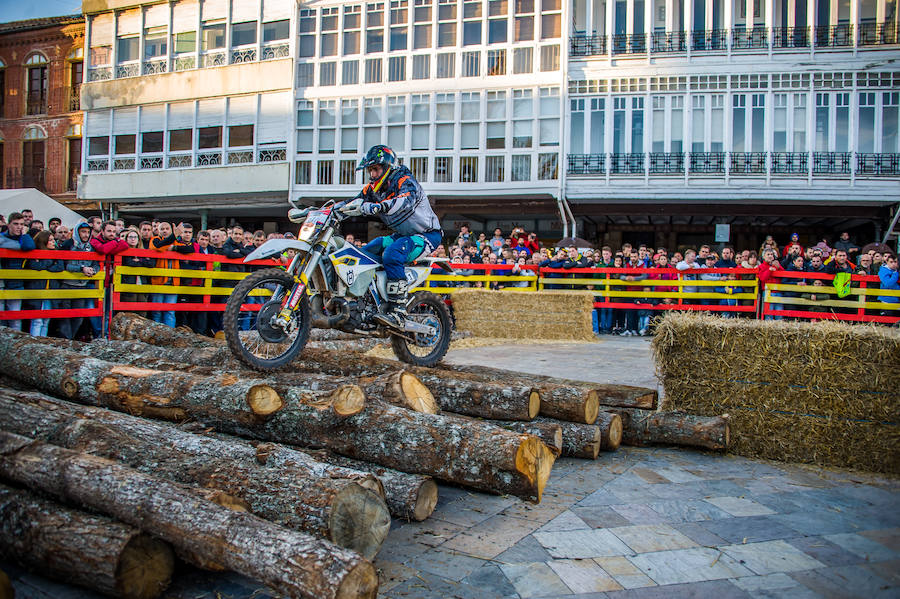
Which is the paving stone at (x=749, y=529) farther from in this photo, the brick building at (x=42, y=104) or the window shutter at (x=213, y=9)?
the brick building at (x=42, y=104)

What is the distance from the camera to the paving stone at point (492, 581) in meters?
2.83

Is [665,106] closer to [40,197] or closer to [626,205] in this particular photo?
[626,205]

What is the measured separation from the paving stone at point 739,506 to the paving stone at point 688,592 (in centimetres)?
101

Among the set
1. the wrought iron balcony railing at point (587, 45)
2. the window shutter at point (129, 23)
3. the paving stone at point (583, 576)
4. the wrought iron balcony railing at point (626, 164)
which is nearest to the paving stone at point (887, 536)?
the paving stone at point (583, 576)

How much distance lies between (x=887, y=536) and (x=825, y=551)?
50 centimetres

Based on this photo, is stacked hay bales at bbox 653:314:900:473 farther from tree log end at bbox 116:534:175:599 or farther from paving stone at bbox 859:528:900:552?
tree log end at bbox 116:534:175:599

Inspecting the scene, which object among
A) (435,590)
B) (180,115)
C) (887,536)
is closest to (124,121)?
(180,115)

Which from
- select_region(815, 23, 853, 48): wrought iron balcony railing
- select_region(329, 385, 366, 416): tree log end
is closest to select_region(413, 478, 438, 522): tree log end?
select_region(329, 385, 366, 416): tree log end

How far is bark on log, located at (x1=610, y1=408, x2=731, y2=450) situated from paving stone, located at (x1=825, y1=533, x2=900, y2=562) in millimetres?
1541

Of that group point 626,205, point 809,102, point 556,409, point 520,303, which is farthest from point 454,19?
point 556,409

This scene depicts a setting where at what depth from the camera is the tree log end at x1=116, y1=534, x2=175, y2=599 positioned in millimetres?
2631

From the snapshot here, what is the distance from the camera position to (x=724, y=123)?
2123cm

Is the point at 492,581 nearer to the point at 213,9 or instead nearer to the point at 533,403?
the point at 533,403

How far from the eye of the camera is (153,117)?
2689cm
